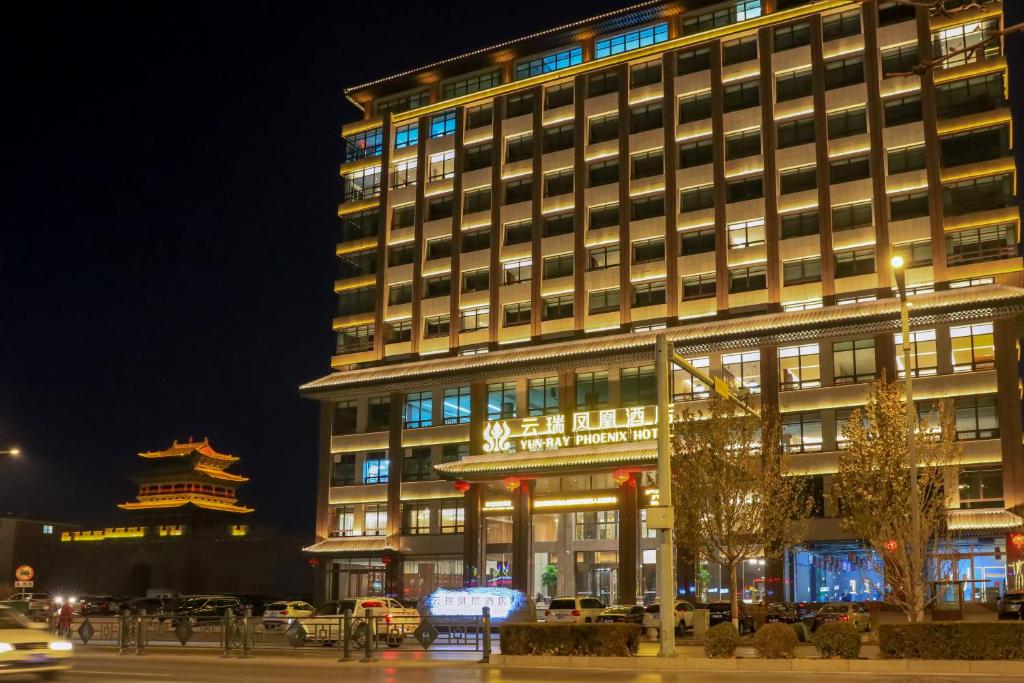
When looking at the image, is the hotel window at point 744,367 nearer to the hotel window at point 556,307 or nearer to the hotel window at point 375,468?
the hotel window at point 556,307

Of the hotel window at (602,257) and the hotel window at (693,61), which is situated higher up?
the hotel window at (693,61)

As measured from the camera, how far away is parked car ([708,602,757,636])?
42.3 m

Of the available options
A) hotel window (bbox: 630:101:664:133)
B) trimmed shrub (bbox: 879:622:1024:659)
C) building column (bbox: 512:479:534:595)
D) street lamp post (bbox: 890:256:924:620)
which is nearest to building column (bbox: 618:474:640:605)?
building column (bbox: 512:479:534:595)

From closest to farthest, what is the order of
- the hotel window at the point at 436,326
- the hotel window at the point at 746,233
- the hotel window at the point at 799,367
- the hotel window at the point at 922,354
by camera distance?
the hotel window at the point at 922,354
the hotel window at the point at 799,367
the hotel window at the point at 746,233
the hotel window at the point at 436,326

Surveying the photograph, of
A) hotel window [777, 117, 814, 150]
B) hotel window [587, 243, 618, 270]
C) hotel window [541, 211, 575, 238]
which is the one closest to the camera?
hotel window [777, 117, 814, 150]

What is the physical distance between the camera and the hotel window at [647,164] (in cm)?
6888

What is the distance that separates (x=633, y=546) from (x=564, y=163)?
27.5 meters

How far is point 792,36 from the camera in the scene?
216 ft

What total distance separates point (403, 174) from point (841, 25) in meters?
33.1

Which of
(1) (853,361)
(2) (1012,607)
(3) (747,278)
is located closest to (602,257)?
(3) (747,278)

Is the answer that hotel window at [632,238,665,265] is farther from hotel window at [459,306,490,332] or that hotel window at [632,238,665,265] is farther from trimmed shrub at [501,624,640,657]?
trimmed shrub at [501,624,640,657]

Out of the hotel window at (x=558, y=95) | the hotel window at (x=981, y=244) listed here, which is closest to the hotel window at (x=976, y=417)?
the hotel window at (x=981, y=244)

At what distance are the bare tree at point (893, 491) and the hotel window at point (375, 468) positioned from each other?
41.1 meters

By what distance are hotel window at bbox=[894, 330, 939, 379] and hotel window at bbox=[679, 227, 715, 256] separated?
13512mm
